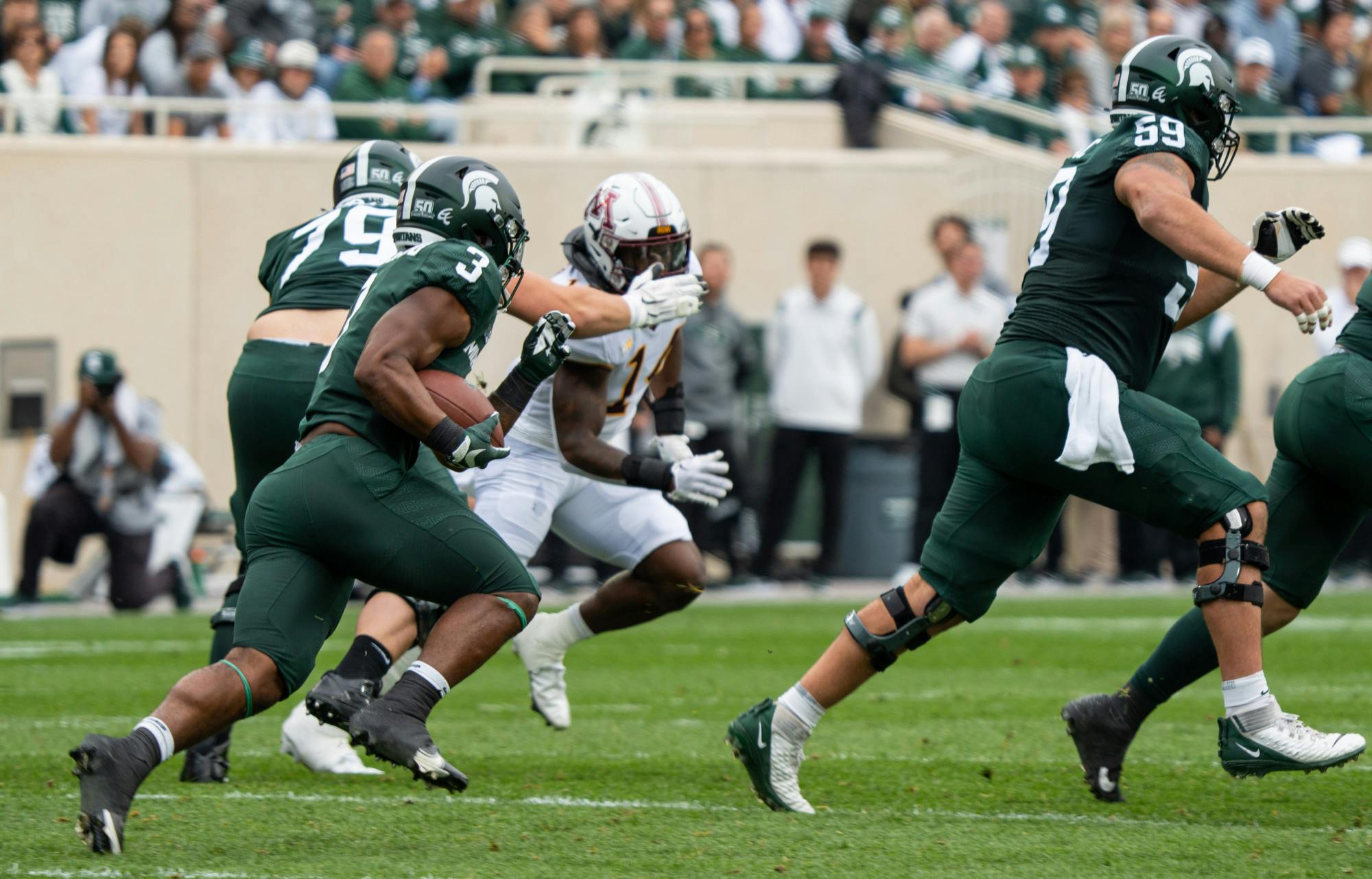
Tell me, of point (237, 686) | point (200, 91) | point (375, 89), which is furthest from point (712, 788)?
point (200, 91)

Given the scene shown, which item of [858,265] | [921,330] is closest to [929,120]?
[858,265]

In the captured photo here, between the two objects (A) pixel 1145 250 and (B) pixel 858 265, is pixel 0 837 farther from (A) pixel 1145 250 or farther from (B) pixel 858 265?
(B) pixel 858 265

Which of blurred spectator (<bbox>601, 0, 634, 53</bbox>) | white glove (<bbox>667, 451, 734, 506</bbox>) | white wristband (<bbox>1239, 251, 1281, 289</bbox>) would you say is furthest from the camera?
blurred spectator (<bbox>601, 0, 634, 53</bbox>)

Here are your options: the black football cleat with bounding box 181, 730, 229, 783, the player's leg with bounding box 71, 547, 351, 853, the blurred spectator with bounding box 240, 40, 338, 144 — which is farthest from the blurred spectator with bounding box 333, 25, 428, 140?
the player's leg with bounding box 71, 547, 351, 853

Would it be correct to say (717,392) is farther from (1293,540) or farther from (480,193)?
(480,193)

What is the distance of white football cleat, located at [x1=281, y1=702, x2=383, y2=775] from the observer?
604cm

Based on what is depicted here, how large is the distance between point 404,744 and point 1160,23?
13581 mm

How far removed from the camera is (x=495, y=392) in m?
5.25

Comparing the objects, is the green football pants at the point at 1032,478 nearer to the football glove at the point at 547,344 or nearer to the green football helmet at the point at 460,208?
the football glove at the point at 547,344

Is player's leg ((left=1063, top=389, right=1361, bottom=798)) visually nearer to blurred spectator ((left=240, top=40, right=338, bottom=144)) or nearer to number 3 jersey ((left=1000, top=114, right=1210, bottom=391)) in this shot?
number 3 jersey ((left=1000, top=114, right=1210, bottom=391))

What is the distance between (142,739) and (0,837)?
24.6 inches

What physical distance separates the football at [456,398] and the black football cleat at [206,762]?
156cm

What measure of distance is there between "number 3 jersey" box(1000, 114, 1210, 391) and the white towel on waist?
13 centimetres

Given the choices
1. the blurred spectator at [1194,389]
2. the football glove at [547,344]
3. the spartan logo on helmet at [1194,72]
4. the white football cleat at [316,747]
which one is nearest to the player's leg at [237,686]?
the football glove at [547,344]
